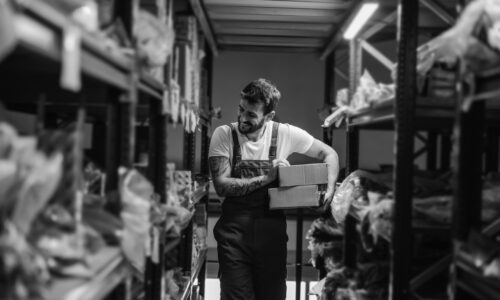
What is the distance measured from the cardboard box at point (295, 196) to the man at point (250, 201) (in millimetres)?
99

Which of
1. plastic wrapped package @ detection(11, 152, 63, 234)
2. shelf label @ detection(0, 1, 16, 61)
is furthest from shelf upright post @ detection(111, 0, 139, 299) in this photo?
shelf label @ detection(0, 1, 16, 61)

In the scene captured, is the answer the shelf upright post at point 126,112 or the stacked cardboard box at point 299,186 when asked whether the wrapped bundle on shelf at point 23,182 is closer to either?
the shelf upright post at point 126,112

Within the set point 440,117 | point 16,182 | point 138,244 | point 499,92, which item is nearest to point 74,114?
point 138,244

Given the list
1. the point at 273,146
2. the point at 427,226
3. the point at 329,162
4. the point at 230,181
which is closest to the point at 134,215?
the point at 427,226

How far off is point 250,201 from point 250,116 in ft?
2.06

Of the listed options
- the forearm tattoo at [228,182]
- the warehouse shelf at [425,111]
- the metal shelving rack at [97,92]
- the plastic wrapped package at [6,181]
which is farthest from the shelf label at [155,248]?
the forearm tattoo at [228,182]

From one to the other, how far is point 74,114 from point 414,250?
1.80 m

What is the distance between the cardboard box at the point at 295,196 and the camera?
12.0ft

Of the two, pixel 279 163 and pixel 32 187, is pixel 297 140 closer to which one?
pixel 279 163

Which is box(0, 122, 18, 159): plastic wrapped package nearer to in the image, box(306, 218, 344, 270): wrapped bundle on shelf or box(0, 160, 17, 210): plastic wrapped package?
box(0, 160, 17, 210): plastic wrapped package

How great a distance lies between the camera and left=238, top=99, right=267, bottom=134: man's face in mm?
3758

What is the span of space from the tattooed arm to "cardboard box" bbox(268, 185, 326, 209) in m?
0.11

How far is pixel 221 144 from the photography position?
3836 millimetres

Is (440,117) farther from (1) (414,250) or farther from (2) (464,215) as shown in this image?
(1) (414,250)
